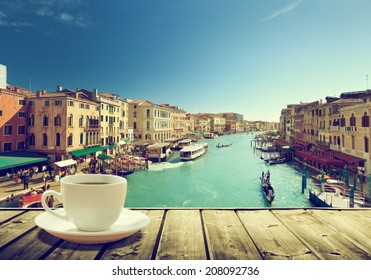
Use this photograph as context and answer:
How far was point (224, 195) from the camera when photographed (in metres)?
8.87

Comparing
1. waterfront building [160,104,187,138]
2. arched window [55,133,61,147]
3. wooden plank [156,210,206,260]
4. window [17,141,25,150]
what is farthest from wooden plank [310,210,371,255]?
waterfront building [160,104,187,138]

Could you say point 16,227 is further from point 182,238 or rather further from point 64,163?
point 64,163

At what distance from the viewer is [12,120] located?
8258 mm

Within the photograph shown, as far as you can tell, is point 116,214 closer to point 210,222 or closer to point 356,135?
point 210,222

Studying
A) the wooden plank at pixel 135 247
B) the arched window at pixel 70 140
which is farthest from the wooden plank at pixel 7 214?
the arched window at pixel 70 140

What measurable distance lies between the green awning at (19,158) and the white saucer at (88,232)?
7.50 metres

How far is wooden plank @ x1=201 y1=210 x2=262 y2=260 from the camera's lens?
588 millimetres

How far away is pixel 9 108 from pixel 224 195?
8158 millimetres

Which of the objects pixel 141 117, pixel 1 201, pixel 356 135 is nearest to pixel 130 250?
pixel 1 201

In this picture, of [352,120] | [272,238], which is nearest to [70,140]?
[272,238]

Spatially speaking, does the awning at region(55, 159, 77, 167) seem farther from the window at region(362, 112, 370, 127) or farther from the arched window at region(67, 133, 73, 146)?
the window at region(362, 112, 370, 127)

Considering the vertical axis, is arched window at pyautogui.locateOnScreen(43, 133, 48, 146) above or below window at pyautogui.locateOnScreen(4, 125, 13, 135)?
below

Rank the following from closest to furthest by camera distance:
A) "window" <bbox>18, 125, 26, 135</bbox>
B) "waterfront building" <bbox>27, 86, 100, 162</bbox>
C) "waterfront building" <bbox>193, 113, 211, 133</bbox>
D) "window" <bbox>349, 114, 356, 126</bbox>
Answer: "window" <bbox>18, 125, 26, 135</bbox>
"waterfront building" <bbox>27, 86, 100, 162</bbox>
"window" <bbox>349, 114, 356, 126</bbox>
"waterfront building" <bbox>193, 113, 211, 133</bbox>

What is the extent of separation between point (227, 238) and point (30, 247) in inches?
20.4
